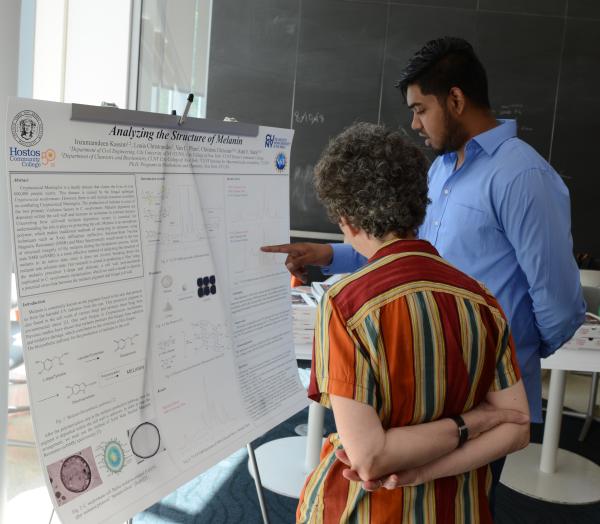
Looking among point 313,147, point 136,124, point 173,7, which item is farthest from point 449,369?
point 313,147

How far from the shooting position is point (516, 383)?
1.11m

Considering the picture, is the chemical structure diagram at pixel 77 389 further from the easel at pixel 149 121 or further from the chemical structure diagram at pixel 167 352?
the easel at pixel 149 121

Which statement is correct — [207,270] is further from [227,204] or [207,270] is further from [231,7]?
[231,7]

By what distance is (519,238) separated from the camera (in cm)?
155

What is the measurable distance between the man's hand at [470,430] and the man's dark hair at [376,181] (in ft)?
1.08

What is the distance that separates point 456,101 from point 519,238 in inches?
15.9

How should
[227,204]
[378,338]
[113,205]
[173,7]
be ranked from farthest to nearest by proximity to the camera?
[173,7], [227,204], [113,205], [378,338]

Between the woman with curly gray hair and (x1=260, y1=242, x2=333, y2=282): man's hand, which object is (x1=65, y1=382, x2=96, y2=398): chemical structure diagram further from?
(x1=260, y1=242, x2=333, y2=282): man's hand

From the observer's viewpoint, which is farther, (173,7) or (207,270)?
(173,7)

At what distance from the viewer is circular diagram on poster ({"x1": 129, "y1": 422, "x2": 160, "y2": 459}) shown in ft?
4.06

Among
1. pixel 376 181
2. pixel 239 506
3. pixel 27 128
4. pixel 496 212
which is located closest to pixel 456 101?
pixel 496 212

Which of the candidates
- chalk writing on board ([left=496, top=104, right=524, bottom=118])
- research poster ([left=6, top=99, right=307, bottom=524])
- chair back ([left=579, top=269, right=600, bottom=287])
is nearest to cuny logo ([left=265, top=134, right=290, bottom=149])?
research poster ([left=6, top=99, right=307, bottom=524])

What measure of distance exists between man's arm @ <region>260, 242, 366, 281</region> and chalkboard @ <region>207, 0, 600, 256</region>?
287cm

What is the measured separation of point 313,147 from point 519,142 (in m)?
3.14
